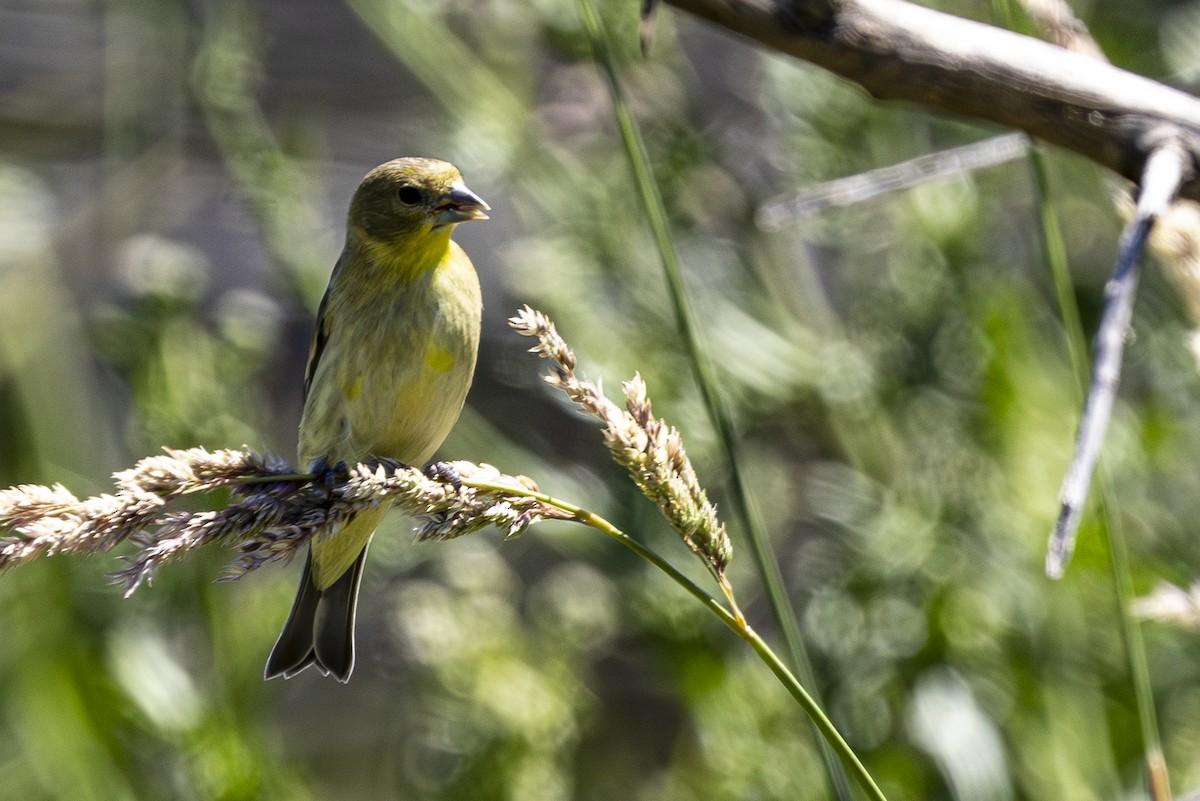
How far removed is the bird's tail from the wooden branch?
1.16m

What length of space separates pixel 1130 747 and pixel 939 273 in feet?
4.47

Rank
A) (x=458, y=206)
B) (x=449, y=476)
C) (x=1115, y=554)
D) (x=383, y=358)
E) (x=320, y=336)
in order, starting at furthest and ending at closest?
1. (x=320, y=336)
2. (x=458, y=206)
3. (x=383, y=358)
4. (x=1115, y=554)
5. (x=449, y=476)

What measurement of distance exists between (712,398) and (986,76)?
0.51m

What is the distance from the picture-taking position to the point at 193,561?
9.71 ft

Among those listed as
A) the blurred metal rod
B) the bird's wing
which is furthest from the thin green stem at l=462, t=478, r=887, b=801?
the bird's wing

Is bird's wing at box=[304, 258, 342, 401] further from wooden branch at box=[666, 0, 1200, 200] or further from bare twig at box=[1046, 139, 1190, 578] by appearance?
bare twig at box=[1046, 139, 1190, 578]

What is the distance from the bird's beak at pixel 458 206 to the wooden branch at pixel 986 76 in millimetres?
1064

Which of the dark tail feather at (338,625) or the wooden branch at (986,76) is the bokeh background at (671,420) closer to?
the dark tail feather at (338,625)

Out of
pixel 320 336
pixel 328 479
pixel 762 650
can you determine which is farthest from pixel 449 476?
pixel 320 336

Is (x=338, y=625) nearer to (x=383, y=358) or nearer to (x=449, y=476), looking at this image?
(x=383, y=358)

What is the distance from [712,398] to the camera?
5.09 feet

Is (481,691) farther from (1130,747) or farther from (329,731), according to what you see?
(329,731)

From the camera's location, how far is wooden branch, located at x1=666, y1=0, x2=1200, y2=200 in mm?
1430

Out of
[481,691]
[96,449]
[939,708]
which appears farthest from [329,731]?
[939,708]
